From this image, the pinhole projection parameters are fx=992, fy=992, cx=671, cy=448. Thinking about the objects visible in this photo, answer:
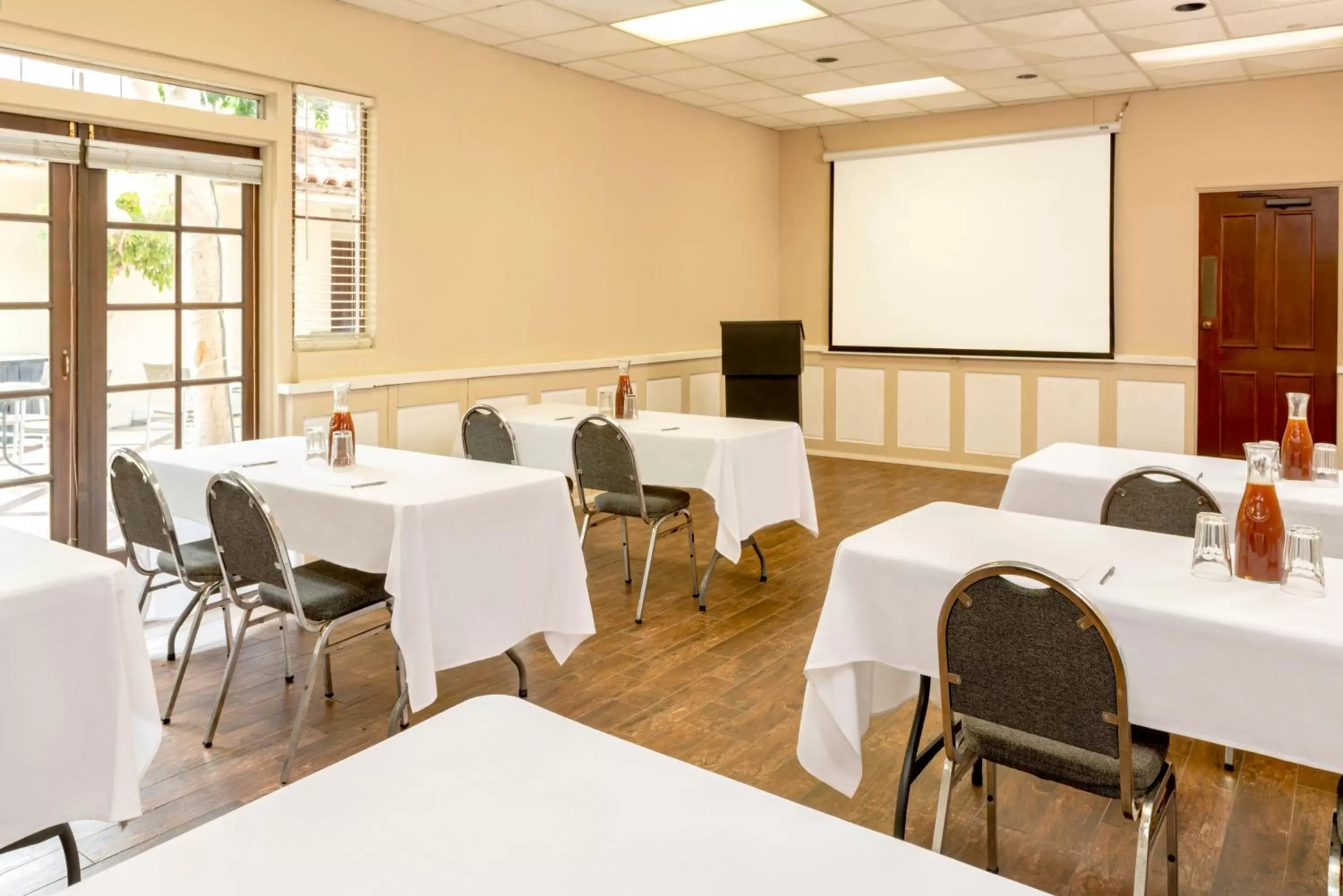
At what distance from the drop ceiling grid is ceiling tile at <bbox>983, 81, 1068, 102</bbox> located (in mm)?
18

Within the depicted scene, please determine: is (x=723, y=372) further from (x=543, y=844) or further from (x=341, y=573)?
(x=543, y=844)

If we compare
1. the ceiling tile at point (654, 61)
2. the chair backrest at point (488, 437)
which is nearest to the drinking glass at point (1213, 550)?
the chair backrest at point (488, 437)

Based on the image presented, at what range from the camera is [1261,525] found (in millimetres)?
2301

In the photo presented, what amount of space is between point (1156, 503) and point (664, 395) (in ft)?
18.6

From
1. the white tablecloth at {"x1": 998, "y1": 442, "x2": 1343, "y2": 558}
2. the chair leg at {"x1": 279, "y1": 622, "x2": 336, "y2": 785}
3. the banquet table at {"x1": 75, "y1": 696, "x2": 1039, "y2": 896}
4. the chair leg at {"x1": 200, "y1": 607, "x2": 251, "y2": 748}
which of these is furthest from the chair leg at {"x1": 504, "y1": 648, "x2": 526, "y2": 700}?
the banquet table at {"x1": 75, "y1": 696, "x2": 1039, "y2": 896}

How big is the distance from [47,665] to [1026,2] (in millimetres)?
5752

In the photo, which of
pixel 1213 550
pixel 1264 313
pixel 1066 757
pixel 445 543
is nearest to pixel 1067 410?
pixel 1264 313

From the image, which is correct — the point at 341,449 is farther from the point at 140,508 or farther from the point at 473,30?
the point at 473,30

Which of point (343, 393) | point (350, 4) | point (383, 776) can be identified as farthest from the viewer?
point (350, 4)

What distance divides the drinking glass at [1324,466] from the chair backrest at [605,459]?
2740 mm

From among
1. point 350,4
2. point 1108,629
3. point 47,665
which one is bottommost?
point 47,665

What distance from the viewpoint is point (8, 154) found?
14.2 feet

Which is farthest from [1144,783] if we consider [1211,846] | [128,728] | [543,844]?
[128,728]

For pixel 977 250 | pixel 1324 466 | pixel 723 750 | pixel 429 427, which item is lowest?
pixel 723 750
